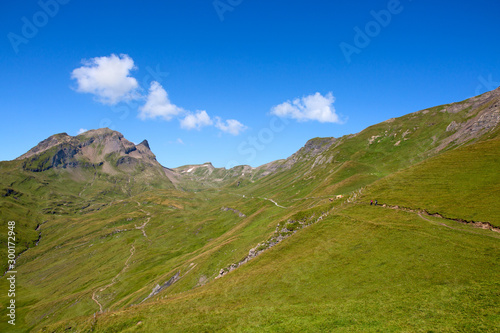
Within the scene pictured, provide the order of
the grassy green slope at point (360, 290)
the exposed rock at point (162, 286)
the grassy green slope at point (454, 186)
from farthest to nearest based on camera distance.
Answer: the exposed rock at point (162, 286) < the grassy green slope at point (454, 186) < the grassy green slope at point (360, 290)

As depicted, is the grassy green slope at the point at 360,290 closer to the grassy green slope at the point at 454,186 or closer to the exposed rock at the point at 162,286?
the grassy green slope at the point at 454,186

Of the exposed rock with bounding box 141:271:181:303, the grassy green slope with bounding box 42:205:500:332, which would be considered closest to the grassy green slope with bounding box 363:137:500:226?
the grassy green slope with bounding box 42:205:500:332

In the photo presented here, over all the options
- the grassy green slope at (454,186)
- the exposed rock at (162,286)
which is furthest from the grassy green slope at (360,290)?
the exposed rock at (162,286)

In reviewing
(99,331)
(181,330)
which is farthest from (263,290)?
(99,331)

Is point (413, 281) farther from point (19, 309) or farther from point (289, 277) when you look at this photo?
point (19, 309)

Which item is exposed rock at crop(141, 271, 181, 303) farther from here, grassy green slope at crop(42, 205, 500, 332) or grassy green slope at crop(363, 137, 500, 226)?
grassy green slope at crop(363, 137, 500, 226)

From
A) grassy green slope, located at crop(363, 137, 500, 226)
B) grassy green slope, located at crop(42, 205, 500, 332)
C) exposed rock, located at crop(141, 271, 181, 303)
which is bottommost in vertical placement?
exposed rock, located at crop(141, 271, 181, 303)

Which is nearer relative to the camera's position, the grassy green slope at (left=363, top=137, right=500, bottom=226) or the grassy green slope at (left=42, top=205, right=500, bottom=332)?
the grassy green slope at (left=42, top=205, right=500, bottom=332)

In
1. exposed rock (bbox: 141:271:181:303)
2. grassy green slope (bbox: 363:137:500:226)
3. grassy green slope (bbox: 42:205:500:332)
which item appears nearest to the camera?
grassy green slope (bbox: 42:205:500:332)

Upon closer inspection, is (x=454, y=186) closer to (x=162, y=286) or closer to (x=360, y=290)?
Result: (x=360, y=290)

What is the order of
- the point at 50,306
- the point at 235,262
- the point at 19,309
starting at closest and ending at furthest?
the point at 235,262 < the point at 50,306 < the point at 19,309

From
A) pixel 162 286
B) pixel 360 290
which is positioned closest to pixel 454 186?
pixel 360 290

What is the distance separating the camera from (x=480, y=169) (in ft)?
241

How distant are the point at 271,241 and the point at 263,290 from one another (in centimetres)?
2908
